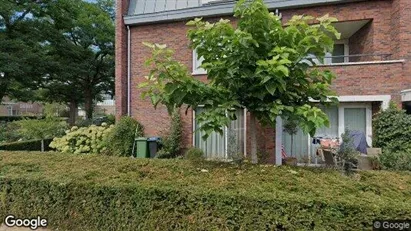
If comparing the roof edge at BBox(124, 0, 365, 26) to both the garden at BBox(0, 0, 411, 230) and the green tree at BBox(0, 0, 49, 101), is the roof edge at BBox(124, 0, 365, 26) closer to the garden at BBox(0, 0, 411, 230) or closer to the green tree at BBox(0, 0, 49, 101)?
the garden at BBox(0, 0, 411, 230)

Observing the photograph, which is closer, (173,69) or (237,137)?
(173,69)

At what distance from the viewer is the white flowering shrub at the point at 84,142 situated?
Answer: 987 cm

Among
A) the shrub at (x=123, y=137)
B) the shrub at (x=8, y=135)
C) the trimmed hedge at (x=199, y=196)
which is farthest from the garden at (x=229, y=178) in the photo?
the shrub at (x=8, y=135)

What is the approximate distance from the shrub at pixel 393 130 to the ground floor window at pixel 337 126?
0.64m

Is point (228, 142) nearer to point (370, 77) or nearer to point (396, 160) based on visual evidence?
point (396, 160)

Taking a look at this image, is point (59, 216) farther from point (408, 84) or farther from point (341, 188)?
point (408, 84)

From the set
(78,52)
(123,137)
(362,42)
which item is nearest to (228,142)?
(123,137)

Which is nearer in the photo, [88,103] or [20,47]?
[20,47]

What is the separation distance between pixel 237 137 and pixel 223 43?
579 centimetres

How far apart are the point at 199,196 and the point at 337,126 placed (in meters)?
7.26

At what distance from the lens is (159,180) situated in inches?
147

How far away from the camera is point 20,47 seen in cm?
1748

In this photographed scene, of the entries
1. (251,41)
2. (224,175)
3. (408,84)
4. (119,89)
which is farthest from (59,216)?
(408,84)

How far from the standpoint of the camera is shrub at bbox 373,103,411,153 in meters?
7.21
